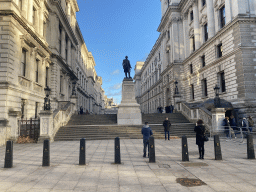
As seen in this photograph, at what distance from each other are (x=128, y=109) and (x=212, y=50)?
14.8m

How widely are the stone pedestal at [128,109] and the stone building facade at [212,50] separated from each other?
381 inches

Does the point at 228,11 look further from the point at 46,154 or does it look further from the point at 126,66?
the point at 46,154

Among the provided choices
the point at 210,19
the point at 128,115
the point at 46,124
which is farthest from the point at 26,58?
the point at 210,19

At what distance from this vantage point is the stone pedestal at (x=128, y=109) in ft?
63.1

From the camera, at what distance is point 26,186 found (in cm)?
470

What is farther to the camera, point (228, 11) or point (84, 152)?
point (228, 11)

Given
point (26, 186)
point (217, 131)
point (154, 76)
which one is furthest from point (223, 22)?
point (154, 76)

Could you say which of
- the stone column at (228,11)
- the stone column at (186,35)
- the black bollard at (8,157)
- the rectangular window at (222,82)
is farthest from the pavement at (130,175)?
the stone column at (186,35)

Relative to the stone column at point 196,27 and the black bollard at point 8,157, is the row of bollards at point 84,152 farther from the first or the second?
the stone column at point 196,27

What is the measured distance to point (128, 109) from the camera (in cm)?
1955

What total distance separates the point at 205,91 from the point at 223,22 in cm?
992

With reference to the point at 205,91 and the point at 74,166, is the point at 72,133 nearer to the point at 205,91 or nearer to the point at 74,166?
the point at 74,166

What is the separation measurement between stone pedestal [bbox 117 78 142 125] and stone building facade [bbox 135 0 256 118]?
31.7 feet

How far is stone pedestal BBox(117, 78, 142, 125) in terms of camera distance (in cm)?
1922
